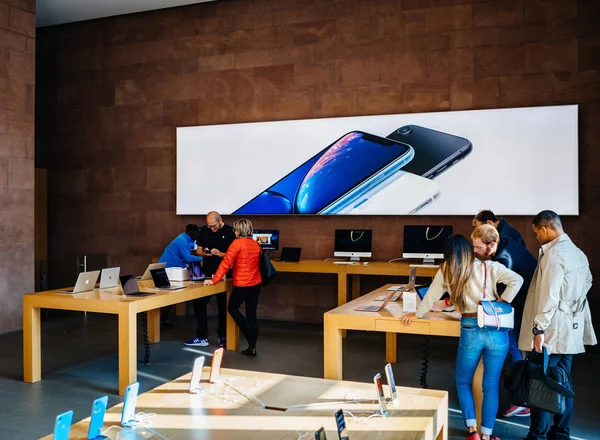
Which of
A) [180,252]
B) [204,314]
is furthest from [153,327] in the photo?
[180,252]

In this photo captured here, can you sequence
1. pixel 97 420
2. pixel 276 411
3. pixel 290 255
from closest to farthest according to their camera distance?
pixel 97 420 → pixel 276 411 → pixel 290 255

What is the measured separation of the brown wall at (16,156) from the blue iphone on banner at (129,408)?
5.76m

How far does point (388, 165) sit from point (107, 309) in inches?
162

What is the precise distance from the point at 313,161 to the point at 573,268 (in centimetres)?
472

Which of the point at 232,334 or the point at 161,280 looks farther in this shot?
the point at 232,334

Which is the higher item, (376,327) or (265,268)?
(265,268)

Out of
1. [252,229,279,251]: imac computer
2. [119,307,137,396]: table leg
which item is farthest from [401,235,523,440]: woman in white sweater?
[252,229,279,251]: imac computer

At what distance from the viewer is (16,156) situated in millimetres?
7598

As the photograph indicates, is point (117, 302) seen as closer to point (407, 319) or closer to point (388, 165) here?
point (407, 319)

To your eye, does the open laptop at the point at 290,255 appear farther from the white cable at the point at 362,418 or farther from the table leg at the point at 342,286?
the white cable at the point at 362,418

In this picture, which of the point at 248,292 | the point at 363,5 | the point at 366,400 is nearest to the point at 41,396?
the point at 248,292

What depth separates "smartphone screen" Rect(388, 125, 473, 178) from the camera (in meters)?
7.34

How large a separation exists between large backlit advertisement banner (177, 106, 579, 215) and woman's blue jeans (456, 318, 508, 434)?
12.3 feet

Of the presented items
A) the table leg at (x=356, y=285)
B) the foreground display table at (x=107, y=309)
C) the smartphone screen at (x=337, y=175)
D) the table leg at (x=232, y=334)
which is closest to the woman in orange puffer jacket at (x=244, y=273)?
the table leg at (x=232, y=334)
